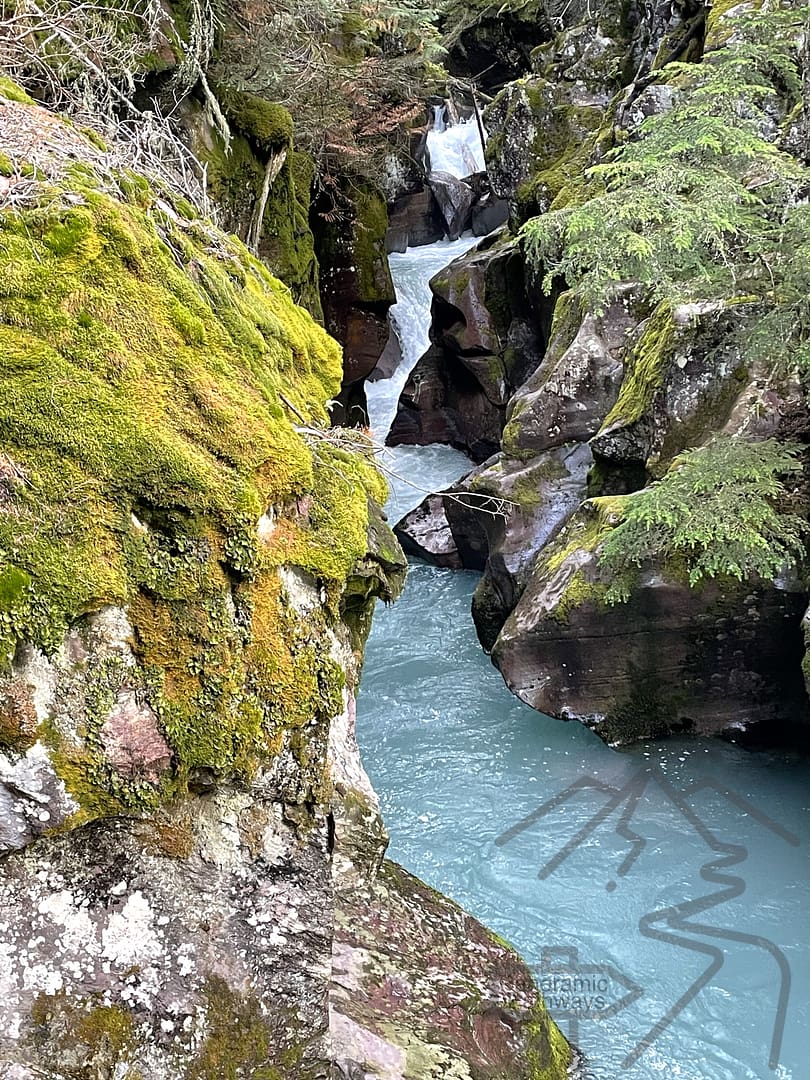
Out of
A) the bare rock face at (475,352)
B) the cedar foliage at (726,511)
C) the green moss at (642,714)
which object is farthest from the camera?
the bare rock face at (475,352)

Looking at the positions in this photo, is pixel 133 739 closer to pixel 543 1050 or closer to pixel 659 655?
pixel 543 1050

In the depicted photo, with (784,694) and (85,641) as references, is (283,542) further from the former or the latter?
(784,694)

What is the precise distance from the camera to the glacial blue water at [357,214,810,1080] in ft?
17.2

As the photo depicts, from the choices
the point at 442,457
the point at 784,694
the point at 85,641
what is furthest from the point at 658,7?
the point at 85,641

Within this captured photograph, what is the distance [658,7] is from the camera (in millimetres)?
13414

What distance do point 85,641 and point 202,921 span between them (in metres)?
1.08

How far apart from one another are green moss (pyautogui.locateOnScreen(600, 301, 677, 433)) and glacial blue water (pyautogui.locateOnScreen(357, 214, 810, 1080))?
10.1 feet

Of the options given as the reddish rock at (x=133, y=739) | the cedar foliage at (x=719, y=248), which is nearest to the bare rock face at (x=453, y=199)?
the cedar foliage at (x=719, y=248)

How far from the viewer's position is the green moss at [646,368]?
28.5 feet

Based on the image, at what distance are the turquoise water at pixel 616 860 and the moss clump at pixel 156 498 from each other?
3618mm

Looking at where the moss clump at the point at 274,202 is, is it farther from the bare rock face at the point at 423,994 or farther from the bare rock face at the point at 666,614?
the bare rock face at the point at 423,994

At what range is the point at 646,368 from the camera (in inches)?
356

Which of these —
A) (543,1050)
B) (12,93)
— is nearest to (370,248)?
(12,93)

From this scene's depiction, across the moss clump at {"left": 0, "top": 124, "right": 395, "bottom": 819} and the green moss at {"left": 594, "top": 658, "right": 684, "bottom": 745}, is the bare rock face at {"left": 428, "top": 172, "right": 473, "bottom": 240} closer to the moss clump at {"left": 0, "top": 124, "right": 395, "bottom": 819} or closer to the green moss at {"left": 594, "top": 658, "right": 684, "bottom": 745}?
the green moss at {"left": 594, "top": 658, "right": 684, "bottom": 745}
